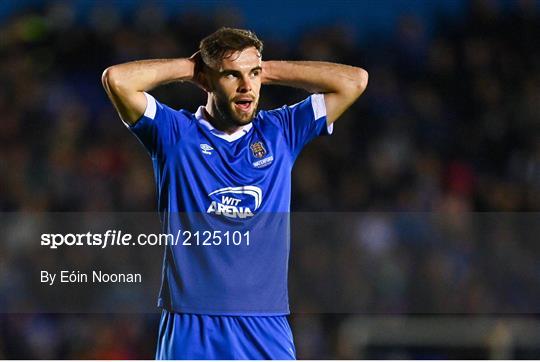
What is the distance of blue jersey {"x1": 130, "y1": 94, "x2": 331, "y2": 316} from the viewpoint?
4145 mm

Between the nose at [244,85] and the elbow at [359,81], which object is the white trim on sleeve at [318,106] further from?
the nose at [244,85]

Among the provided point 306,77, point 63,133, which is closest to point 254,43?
point 306,77

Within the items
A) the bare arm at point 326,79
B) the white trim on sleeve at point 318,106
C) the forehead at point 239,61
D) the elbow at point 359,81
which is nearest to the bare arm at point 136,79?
the forehead at point 239,61

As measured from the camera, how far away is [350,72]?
4547 millimetres

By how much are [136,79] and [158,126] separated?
218mm

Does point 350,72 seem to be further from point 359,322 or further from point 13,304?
point 13,304

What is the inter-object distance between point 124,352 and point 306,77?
3.94 meters

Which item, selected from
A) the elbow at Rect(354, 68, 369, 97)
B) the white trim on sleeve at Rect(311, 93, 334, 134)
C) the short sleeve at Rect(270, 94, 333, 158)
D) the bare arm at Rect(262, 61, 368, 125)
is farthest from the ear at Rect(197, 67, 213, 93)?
the elbow at Rect(354, 68, 369, 97)

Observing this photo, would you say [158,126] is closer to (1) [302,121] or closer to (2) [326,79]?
(1) [302,121]

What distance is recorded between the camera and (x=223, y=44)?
13.9 ft

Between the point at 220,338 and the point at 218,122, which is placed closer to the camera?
the point at 220,338

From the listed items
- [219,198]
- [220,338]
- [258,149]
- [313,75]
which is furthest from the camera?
[313,75]

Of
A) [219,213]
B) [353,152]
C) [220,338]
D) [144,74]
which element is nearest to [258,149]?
[219,213]

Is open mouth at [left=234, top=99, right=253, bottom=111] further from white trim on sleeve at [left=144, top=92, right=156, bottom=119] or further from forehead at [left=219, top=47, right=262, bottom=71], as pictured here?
white trim on sleeve at [left=144, top=92, right=156, bottom=119]
